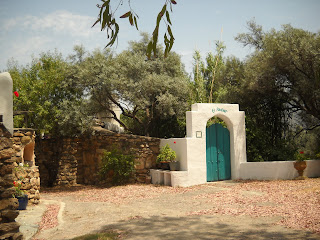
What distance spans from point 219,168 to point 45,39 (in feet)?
34.2

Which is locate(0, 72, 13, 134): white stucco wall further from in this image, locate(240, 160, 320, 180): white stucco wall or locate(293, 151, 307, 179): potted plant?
locate(293, 151, 307, 179): potted plant

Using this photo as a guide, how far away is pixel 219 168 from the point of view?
12.0 m

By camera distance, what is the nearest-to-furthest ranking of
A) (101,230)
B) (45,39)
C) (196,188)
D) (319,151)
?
1. (101,230)
2. (196,188)
3. (319,151)
4. (45,39)

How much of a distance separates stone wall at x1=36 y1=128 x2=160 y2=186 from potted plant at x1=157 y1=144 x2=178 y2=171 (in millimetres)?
678

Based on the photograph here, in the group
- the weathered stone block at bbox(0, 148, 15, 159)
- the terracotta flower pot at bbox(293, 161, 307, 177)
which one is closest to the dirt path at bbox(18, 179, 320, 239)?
the terracotta flower pot at bbox(293, 161, 307, 177)

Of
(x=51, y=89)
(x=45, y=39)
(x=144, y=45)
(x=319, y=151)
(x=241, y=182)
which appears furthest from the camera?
(x=45, y=39)

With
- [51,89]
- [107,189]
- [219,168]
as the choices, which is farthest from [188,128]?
[51,89]

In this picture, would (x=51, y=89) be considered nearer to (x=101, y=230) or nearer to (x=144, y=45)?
(x=144, y=45)

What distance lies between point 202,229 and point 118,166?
6784 mm

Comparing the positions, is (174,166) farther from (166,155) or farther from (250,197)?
(250,197)

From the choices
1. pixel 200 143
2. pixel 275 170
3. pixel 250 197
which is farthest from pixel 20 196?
pixel 275 170

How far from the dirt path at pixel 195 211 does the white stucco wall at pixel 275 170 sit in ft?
2.37

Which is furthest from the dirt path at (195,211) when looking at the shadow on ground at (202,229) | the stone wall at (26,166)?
the stone wall at (26,166)

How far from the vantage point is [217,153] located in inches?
473
